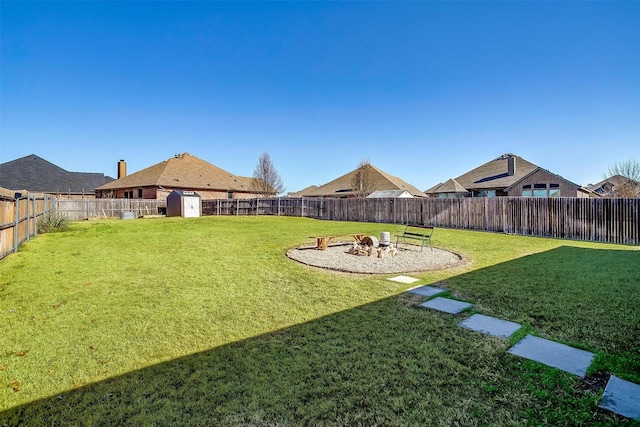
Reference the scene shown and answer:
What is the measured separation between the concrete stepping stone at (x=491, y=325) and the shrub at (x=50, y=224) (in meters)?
15.8

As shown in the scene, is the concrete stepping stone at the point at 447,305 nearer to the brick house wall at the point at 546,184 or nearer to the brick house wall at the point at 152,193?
the brick house wall at the point at 546,184

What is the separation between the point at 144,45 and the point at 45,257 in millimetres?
12280

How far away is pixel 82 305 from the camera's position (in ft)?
14.3

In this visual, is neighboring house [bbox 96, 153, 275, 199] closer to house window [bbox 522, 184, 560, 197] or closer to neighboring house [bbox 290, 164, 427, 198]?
neighboring house [bbox 290, 164, 427, 198]

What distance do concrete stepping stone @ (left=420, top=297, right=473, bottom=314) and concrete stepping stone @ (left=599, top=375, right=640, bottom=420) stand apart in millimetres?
1731

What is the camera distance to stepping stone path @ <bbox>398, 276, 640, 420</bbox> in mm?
2131

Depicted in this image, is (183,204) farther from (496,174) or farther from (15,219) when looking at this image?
(496,174)

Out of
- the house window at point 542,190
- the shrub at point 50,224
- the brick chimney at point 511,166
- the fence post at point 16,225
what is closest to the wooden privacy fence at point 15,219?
the fence post at point 16,225

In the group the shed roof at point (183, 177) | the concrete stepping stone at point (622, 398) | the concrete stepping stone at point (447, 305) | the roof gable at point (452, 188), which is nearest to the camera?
the concrete stepping stone at point (622, 398)

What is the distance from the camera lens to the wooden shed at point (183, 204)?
25156mm

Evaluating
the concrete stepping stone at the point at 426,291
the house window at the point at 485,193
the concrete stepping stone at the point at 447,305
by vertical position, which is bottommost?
the concrete stepping stone at the point at 447,305

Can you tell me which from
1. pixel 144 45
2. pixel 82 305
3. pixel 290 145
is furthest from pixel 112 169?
pixel 82 305

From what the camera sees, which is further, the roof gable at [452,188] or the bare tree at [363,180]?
the bare tree at [363,180]

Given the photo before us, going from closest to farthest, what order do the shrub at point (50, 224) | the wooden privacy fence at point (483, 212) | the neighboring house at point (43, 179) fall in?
the wooden privacy fence at point (483, 212)
the shrub at point (50, 224)
the neighboring house at point (43, 179)
